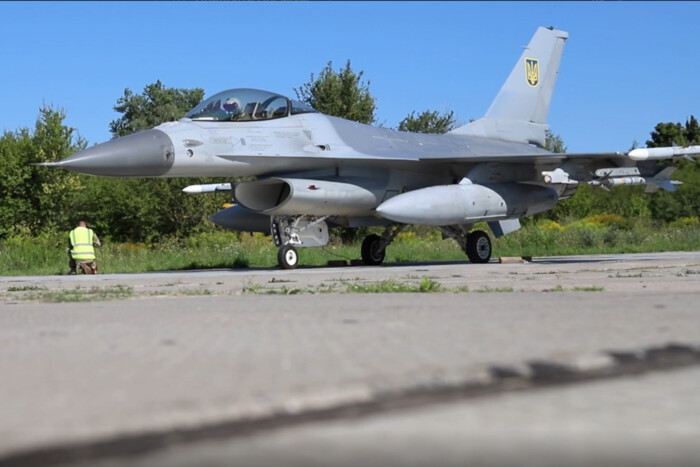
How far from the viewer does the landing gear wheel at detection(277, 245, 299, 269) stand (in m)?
19.8

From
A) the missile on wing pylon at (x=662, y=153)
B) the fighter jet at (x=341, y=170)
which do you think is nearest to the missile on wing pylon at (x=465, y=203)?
the fighter jet at (x=341, y=170)

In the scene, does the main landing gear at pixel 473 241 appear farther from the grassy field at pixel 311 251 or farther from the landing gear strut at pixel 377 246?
the grassy field at pixel 311 251

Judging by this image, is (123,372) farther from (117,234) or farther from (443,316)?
(117,234)

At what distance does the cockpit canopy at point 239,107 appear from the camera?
63.3 feet

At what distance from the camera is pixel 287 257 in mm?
19859

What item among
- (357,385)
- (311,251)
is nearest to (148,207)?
(311,251)

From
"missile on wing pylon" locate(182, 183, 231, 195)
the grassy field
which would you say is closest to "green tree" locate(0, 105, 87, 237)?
the grassy field

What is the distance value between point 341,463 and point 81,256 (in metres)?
18.7

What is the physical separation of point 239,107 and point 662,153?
796 centimetres

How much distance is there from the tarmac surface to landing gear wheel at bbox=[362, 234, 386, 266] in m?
14.5

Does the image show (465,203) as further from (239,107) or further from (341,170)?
(239,107)

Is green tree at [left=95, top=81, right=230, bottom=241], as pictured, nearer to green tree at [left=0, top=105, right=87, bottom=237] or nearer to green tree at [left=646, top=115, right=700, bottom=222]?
green tree at [left=0, top=105, right=87, bottom=237]

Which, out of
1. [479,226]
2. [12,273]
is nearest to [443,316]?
[12,273]

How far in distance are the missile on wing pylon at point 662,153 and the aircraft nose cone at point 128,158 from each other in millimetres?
8539
